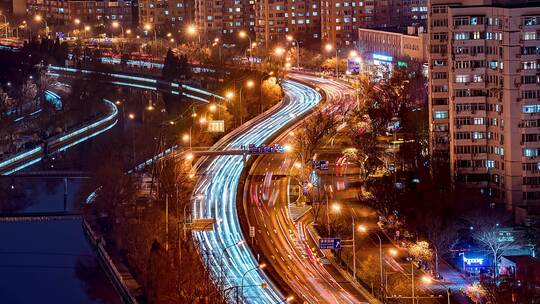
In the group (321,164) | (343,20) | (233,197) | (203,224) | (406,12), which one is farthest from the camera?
(406,12)

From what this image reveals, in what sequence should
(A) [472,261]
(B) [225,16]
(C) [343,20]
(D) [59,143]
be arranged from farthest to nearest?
(B) [225,16] → (C) [343,20] → (D) [59,143] → (A) [472,261]

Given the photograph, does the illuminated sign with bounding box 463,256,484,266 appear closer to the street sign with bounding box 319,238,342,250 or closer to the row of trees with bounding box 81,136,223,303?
the street sign with bounding box 319,238,342,250

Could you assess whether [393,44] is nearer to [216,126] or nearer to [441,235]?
[216,126]

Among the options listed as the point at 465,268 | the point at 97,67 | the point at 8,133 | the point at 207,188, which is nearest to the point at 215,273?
the point at 465,268

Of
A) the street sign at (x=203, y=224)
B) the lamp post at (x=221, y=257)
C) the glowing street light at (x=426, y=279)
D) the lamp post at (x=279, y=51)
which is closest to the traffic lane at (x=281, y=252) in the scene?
the lamp post at (x=221, y=257)

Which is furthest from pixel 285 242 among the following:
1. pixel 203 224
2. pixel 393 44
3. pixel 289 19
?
pixel 289 19

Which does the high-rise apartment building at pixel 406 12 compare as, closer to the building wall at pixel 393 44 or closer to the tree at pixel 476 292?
the building wall at pixel 393 44

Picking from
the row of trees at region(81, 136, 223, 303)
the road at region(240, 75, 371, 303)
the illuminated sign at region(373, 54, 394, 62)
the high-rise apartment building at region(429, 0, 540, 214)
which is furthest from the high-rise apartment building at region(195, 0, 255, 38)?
the high-rise apartment building at region(429, 0, 540, 214)
